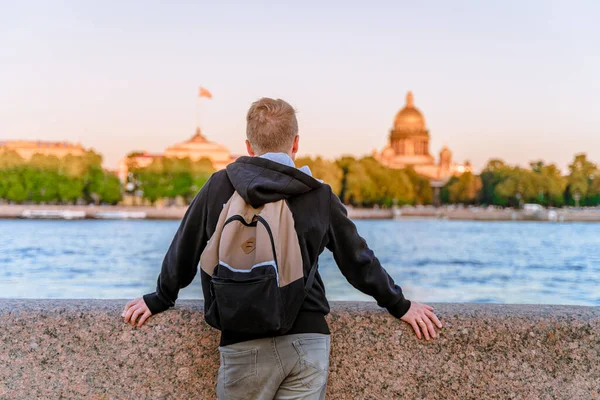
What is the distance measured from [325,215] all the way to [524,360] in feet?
3.33

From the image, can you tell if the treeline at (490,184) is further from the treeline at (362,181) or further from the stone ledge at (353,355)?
the stone ledge at (353,355)

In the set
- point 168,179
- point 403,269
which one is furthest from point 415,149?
point 403,269

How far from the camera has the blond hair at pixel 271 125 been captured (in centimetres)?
241

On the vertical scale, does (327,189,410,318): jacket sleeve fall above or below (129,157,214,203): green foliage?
below

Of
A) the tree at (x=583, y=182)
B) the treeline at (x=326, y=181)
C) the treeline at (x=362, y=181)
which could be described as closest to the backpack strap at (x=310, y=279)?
the treeline at (x=326, y=181)

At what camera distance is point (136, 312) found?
286 centimetres

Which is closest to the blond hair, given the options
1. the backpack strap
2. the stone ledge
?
the backpack strap

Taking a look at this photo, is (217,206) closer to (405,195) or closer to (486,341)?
(486,341)

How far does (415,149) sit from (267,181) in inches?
4966

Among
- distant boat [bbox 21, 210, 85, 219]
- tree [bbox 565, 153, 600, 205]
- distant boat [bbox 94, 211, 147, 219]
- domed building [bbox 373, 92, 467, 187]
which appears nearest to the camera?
distant boat [bbox 21, 210, 85, 219]

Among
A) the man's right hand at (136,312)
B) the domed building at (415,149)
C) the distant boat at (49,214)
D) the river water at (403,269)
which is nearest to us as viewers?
the man's right hand at (136,312)

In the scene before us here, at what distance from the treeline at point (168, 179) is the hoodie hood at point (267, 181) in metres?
69.8

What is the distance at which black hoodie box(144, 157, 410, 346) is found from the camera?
2381 mm

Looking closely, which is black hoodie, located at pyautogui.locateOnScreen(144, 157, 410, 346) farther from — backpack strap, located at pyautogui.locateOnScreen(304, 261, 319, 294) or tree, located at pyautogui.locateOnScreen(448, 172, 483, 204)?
tree, located at pyautogui.locateOnScreen(448, 172, 483, 204)
